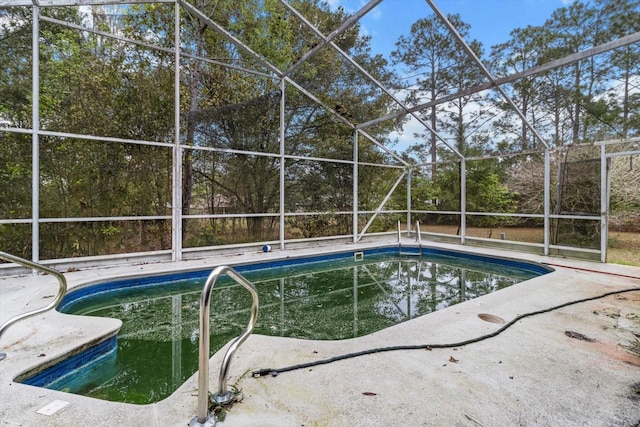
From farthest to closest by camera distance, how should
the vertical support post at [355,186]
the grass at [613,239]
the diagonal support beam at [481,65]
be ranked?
the vertical support post at [355,186]
the grass at [613,239]
the diagonal support beam at [481,65]

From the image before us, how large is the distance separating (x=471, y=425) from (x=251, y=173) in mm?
6363

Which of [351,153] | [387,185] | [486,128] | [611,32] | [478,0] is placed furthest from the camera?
[387,185]

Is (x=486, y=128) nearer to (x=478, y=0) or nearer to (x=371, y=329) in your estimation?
(x=478, y=0)

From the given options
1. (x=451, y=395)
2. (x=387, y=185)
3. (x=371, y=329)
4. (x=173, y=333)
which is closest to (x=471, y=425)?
(x=451, y=395)

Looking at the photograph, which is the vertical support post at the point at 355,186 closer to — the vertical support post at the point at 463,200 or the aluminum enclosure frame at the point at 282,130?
the aluminum enclosure frame at the point at 282,130

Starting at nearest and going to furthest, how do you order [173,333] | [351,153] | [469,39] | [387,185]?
[173,333] → [469,39] → [351,153] → [387,185]

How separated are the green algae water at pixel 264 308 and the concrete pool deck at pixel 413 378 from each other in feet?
1.43

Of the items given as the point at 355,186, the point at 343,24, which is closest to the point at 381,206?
the point at 355,186

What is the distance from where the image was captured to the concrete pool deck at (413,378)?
1699mm

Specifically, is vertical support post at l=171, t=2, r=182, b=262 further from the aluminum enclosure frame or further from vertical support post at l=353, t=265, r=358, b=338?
vertical support post at l=353, t=265, r=358, b=338

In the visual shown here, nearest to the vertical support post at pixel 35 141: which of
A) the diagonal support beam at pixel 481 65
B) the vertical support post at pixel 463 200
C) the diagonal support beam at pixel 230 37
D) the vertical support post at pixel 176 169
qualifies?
the vertical support post at pixel 176 169

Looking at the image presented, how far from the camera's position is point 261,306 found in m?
4.37

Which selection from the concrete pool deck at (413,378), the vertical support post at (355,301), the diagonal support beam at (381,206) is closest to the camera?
the concrete pool deck at (413,378)

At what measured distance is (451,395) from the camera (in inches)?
75.5
